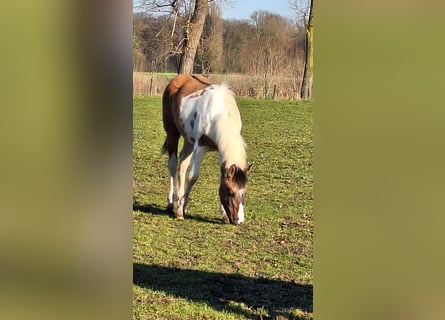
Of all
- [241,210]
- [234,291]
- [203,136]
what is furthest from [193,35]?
[234,291]

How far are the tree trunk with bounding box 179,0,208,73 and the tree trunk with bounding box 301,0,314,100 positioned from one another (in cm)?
74

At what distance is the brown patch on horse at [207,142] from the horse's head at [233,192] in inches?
6.1

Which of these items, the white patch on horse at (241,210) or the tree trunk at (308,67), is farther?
the white patch on horse at (241,210)

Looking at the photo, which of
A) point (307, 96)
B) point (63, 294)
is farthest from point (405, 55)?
point (63, 294)

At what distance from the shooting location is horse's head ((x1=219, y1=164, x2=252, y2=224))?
4.12 m

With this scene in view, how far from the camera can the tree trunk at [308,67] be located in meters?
3.91

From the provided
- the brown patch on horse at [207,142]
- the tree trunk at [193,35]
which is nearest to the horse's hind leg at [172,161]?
the brown patch on horse at [207,142]

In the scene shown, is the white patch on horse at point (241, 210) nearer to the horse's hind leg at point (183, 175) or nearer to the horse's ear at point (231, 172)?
the horse's ear at point (231, 172)

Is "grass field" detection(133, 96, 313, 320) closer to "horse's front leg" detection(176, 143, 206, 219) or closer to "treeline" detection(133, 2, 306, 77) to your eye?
"horse's front leg" detection(176, 143, 206, 219)

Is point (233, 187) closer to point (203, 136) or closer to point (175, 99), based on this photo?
point (203, 136)

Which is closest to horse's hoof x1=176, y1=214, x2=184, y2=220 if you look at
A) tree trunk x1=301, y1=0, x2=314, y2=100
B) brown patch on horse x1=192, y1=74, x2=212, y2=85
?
brown patch on horse x1=192, y1=74, x2=212, y2=85

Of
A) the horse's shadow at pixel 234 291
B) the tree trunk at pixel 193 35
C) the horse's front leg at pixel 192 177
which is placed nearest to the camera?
the horse's shadow at pixel 234 291

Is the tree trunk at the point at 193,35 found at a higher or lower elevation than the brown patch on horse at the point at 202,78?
higher

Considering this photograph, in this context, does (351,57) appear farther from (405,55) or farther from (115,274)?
(115,274)
